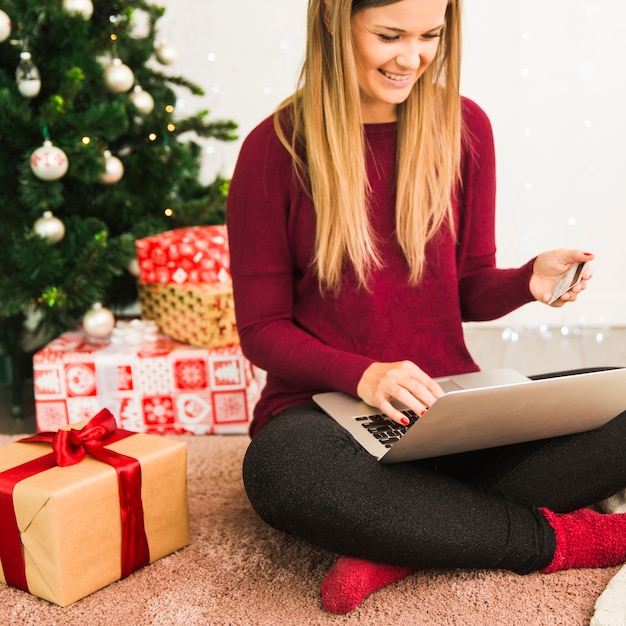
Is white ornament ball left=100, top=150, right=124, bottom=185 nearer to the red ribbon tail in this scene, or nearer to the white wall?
the white wall

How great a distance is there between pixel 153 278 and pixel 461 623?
1.12m

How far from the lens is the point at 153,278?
188cm

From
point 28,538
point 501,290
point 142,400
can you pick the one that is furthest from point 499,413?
point 142,400

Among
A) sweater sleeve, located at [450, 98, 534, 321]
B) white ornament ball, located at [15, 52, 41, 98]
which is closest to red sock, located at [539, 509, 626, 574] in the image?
sweater sleeve, located at [450, 98, 534, 321]

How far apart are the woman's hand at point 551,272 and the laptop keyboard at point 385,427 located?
253 mm

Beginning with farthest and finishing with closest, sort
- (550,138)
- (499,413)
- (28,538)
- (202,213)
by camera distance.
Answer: (550,138) < (202,213) < (28,538) < (499,413)

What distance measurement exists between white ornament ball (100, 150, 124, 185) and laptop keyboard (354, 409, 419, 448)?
39.8 inches

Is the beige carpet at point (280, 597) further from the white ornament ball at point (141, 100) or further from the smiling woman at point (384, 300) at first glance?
the white ornament ball at point (141, 100)

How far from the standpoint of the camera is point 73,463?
3.66 ft

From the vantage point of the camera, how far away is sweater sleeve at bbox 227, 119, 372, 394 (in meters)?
1.20

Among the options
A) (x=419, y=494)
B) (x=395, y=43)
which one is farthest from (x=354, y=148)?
(x=419, y=494)

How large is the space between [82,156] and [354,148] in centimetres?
81

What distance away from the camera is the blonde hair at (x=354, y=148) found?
3.85 feet

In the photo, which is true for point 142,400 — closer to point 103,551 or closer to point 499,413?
point 103,551
